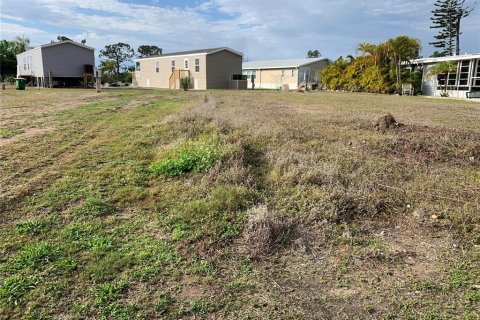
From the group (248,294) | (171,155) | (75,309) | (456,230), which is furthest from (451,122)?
(75,309)

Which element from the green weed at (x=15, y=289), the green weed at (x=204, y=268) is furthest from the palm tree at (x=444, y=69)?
the green weed at (x=15, y=289)

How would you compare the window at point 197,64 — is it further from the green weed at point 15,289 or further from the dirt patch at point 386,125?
the green weed at point 15,289

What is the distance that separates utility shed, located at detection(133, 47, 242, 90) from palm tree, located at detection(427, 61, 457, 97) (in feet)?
65.2

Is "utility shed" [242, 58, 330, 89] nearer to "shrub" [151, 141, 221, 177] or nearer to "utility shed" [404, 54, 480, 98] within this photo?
"utility shed" [404, 54, 480, 98]

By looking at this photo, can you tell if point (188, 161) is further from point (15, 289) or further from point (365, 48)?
point (365, 48)

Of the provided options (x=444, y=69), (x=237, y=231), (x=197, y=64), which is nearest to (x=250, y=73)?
(x=197, y=64)

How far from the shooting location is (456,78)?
2419 cm

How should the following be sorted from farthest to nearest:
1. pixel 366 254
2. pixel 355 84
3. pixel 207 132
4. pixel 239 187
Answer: pixel 355 84
pixel 207 132
pixel 239 187
pixel 366 254

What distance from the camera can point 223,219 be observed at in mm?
3562

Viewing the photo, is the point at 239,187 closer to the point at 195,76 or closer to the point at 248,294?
the point at 248,294

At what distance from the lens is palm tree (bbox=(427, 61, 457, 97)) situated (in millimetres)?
23688

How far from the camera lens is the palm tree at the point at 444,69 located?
23.7m

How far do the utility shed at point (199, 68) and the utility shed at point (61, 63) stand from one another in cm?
899

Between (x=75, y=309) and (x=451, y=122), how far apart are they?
1088cm
